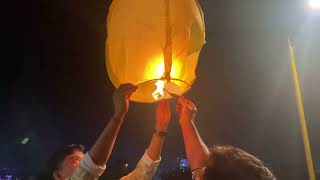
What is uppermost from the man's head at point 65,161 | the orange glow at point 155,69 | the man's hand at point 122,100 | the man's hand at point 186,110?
the orange glow at point 155,69

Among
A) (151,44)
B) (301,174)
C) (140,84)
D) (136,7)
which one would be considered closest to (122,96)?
(140,84)

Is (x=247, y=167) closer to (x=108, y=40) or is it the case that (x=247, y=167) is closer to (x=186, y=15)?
(x=186, y=15)

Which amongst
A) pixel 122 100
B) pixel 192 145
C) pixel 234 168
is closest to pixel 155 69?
pixel 122 100

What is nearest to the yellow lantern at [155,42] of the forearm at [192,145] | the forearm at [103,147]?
the forearm at [103,147]

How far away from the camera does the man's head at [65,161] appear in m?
3.56

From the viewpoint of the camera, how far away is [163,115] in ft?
9.77

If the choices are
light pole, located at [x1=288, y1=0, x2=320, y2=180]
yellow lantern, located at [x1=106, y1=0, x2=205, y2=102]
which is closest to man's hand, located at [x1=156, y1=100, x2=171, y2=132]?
yellow lantern, located at [x1=106, y1=0, x2=205, y2=102]

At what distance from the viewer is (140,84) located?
97.0 inches

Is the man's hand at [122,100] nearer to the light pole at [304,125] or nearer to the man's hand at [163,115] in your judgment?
the man's hand at [163,115]

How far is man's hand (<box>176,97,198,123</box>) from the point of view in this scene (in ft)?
9.80

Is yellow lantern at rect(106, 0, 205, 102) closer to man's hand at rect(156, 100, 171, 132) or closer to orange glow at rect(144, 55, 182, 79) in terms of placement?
orange glow at rect(144, 55, 182, 79)

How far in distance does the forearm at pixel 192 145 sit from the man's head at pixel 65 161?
121 centimetres

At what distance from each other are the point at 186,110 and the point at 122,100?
2.94 feet

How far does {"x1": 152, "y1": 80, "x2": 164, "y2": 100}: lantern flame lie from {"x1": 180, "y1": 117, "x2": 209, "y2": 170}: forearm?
1.85 ft
